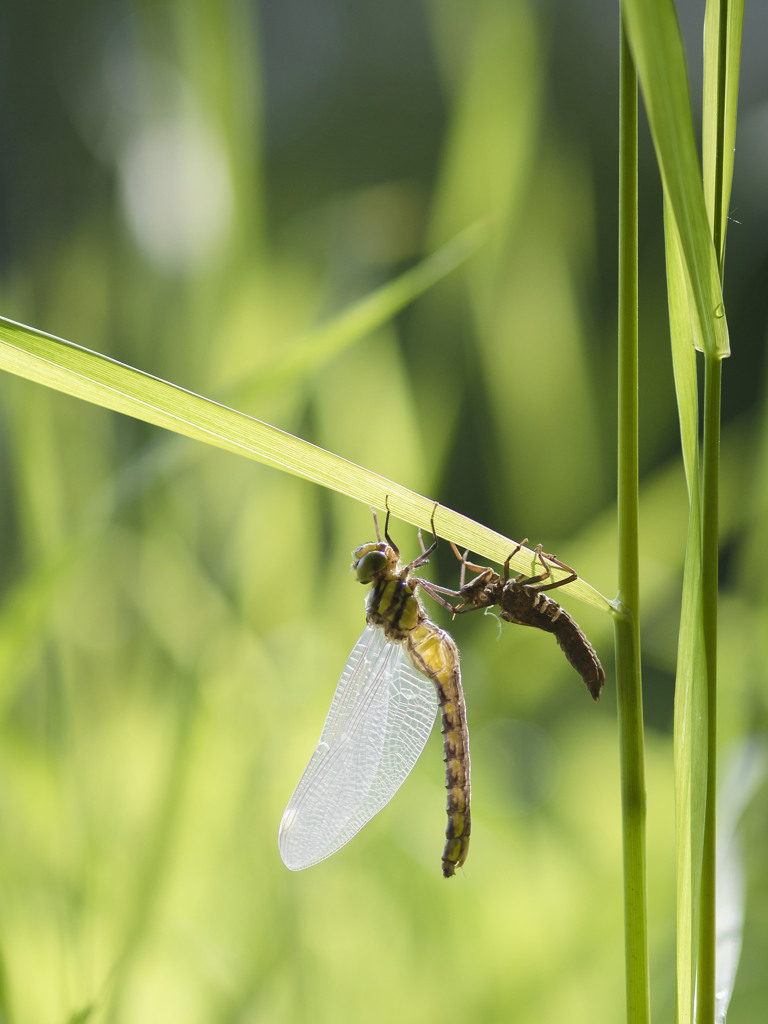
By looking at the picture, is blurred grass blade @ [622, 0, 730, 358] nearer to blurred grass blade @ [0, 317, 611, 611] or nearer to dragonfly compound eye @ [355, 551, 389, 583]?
blurred grass blade @ [0, 317, 611, 611]

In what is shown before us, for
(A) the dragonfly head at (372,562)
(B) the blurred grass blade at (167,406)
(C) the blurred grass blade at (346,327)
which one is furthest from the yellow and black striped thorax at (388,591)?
(B) the blurred grass blade at (167,406)

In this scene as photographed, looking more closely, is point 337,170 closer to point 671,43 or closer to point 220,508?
point 220,508

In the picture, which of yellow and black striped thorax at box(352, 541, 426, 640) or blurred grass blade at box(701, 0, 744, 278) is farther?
yellow and black striped thorax at box(352, 541, 426, 640)

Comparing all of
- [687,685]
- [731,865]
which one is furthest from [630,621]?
[731,865]

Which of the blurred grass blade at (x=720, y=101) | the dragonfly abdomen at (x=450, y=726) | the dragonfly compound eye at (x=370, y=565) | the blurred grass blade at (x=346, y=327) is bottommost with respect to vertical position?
the dragonfly abdomen at (x=450, y=726)

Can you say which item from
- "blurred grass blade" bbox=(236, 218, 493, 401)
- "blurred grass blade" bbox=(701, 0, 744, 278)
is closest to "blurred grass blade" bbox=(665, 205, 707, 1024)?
"blurred grass blade" bbox=(701, 0, 744, 278)

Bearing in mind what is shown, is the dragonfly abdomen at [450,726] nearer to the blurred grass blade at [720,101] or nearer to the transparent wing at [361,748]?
the transparent wing at [361,748]

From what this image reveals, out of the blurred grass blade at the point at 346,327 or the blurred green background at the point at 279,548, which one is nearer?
the blurred grass blade at the point at 346,327
